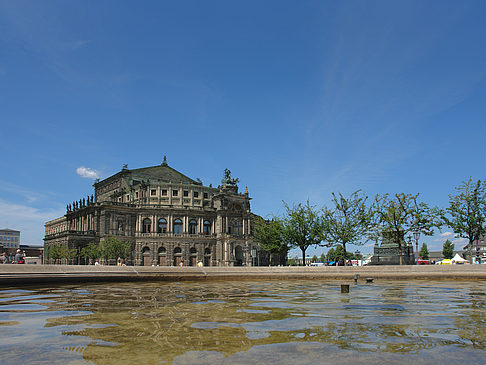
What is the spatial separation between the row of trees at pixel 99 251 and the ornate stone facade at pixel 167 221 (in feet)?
Result: 7.74

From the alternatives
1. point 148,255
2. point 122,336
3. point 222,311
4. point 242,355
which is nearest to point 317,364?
point 242,355

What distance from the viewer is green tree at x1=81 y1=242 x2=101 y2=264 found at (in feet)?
254

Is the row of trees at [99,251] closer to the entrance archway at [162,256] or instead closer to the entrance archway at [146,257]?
the entrance archway at [146,257]

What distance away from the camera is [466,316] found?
1055cm

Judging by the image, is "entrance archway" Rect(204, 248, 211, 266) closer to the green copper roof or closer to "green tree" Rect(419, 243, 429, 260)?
the green copper roof

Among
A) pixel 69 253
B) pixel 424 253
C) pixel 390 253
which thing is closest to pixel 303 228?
pixel 390 253

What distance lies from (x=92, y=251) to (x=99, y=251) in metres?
1.23

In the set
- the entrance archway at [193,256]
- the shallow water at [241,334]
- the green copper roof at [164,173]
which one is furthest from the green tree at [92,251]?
the shallow water at [241,334]

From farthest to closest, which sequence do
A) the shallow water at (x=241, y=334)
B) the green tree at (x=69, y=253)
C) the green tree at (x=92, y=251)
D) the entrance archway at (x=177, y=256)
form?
the entrance archway at (x=177, y=256), the green tree at (x=69, y=253), the green tree at (x=92, y=251), the shallow water at (x=241, y=334)


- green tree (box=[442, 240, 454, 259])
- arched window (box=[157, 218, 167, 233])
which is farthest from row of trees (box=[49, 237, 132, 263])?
green tree (box=[442, 240, 454, 259])

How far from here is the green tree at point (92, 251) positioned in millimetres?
77312

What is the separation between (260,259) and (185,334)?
9565 centimetres

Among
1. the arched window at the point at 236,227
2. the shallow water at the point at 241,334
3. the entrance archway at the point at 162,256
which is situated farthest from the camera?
the arched window at the point at 236,227

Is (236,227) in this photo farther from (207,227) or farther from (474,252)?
(474,252)
